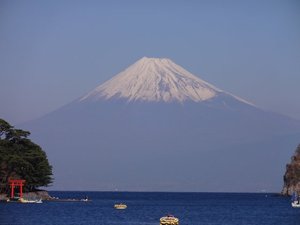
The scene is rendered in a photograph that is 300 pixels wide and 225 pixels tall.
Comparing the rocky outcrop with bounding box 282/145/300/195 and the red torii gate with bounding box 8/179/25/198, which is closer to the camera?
the red torii gate with bounding box 8/179/25/198

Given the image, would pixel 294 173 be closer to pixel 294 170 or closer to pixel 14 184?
pixel 294 170

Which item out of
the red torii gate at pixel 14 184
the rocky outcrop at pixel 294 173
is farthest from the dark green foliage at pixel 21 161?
the rocky outcrop at pixel 294 173

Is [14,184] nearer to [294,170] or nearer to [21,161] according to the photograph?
[21,161]

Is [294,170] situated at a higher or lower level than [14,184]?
higher

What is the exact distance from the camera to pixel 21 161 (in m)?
108

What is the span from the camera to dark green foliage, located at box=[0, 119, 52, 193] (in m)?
109

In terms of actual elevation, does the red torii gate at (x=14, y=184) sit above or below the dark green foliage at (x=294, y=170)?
below

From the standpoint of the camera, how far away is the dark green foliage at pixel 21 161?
357 ft

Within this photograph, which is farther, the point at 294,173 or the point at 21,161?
the point at 294,173

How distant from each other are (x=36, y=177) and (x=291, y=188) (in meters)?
77.3

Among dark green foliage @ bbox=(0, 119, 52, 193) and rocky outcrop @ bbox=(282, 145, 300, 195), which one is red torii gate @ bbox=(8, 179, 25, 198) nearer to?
dark green foliage @ bbox=(0, 119, 52, 193)

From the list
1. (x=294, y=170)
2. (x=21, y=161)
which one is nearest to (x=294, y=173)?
(x=294, y=170)

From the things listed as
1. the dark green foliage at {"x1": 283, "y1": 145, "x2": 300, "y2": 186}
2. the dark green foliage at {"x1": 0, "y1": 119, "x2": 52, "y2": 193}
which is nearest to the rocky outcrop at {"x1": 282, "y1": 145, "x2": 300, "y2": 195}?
the dark green foliage at {"x1": 283, "y1": 145, "x2": 300, "y2": 186}

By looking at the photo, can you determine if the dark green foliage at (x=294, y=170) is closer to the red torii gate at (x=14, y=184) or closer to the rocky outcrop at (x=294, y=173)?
the rocky outcrop at (x=294, y=173)
